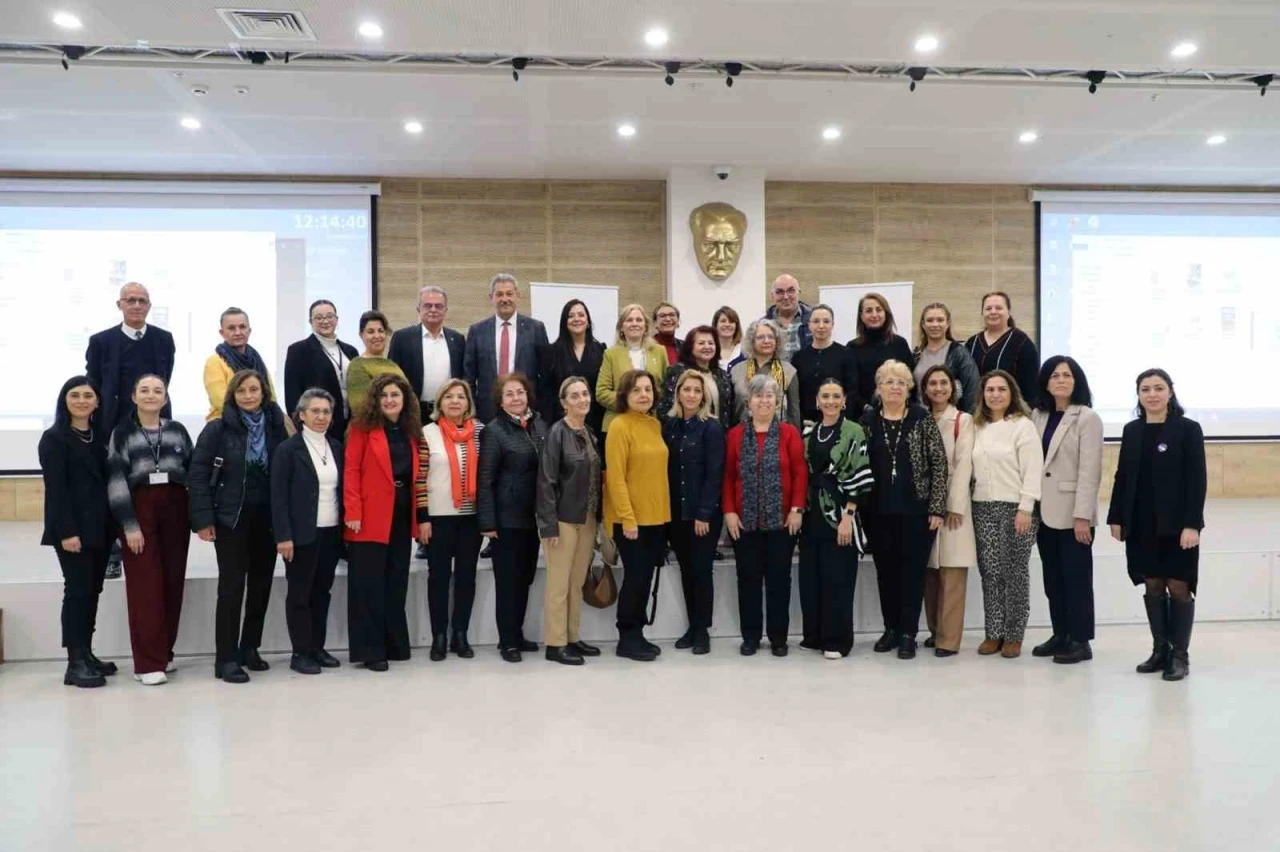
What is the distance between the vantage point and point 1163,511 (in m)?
4.54

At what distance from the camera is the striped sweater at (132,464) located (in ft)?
14.9

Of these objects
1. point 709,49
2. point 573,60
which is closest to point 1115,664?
point 709,49

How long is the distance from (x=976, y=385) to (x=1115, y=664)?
1.62 m

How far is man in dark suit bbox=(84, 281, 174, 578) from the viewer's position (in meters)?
5.25

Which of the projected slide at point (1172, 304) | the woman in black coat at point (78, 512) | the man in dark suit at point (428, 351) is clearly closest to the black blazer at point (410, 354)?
the man in dark suit at point (428, 351)

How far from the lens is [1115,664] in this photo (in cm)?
492

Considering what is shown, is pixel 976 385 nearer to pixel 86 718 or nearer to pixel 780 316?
pixel 780 316

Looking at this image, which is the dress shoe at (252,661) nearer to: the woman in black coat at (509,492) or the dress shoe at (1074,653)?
the woman in black coat at (509,492)

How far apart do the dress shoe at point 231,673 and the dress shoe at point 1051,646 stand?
4008 millimetres

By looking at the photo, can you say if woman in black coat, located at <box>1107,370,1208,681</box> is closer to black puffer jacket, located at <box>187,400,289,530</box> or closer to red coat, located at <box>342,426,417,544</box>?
red coat, located at <box>342,426,417,544</box>

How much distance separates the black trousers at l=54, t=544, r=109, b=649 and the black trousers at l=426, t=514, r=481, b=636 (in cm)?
156

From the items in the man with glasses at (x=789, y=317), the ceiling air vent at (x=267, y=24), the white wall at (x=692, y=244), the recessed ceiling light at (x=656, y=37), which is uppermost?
the recessed ceiling light at (x=656, y=37)

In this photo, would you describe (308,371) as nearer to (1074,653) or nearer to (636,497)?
(636,497)

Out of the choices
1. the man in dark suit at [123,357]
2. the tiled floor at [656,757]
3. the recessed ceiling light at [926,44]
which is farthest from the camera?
the recessed ceiling light at [926,44]
